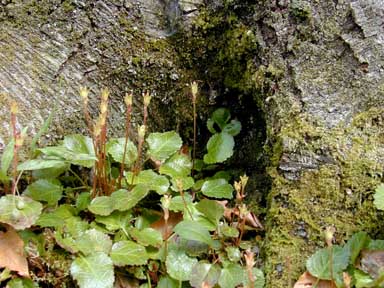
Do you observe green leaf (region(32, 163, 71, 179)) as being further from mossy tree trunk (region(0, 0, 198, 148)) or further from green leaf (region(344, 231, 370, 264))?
green leaf (region(344, 231, 370, 264))

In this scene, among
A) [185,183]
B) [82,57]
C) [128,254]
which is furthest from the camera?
[82,57]

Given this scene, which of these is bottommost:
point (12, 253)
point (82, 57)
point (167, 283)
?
point (167, 283)

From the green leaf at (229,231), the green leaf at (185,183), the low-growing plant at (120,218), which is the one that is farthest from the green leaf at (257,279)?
the green leaf at (185,183)

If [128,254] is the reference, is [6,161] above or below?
above

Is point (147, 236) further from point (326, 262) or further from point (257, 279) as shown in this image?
point (326, 262)

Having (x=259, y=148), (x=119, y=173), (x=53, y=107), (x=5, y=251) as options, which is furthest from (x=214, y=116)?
(x=5, y=251)

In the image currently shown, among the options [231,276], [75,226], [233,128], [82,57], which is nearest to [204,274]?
[231,276]

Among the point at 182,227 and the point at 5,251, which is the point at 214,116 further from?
the point at 5,251
